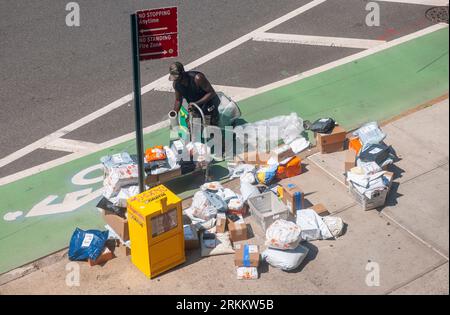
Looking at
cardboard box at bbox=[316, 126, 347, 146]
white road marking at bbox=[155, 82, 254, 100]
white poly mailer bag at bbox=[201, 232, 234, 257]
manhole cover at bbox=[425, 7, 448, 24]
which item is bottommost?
white poly mailer bag at bbox=[201, 232, 234, 257]

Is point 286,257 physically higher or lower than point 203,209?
lower

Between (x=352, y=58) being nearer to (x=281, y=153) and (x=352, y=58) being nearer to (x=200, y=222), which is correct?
(x=281, y=153)

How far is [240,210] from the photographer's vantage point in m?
9.64

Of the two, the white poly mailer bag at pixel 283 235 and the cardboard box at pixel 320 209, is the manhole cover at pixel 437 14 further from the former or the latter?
the white poly mailer bag at pixel 283 235

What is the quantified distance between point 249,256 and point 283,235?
0.48 m

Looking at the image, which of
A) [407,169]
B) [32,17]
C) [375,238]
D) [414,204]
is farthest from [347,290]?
[32,17]

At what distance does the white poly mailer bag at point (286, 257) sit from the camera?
8656mm

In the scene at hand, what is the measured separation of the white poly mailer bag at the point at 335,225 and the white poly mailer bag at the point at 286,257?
0.57m

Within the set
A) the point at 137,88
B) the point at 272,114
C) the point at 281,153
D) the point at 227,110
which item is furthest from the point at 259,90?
the point at 137,88

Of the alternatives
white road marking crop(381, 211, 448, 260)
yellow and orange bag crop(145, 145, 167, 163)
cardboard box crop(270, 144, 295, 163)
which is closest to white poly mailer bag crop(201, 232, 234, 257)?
yellow and orange bag crop(145, 145, 167, 163)

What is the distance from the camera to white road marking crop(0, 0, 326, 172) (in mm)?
11352

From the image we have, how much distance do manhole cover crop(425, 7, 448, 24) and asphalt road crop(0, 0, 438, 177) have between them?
0.14 m

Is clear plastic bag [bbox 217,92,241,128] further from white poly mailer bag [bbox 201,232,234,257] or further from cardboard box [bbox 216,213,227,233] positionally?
white poly mailer bag [bbox 201,232,234,257]
